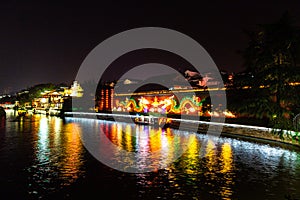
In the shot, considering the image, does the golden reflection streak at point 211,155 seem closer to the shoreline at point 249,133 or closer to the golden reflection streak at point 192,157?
the golden reflection streak at point 192,157

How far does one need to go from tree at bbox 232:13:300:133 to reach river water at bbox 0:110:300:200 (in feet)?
20.7

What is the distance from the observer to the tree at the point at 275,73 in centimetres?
2909

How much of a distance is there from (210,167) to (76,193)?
761cm

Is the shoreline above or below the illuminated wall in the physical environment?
below

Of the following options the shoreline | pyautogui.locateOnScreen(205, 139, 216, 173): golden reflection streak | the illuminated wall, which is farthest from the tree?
the illuminated wall

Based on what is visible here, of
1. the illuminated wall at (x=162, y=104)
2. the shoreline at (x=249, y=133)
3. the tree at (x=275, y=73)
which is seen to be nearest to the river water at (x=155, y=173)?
the shoreline at (x=249, y=133)

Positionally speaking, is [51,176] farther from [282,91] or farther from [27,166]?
[282,91]

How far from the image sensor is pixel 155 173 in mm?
16078

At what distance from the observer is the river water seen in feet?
41.9

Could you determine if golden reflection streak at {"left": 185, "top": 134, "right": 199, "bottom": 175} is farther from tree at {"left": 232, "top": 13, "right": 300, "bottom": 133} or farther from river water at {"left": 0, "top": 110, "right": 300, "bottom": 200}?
tree at {"left": 232, "top": 13, "right": 300, "bottom": 133}

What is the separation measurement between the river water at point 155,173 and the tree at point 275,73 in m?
6.30

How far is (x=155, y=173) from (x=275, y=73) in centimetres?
1750

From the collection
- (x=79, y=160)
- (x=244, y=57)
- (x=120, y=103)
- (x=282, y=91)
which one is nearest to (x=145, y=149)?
(x=79, y=160)

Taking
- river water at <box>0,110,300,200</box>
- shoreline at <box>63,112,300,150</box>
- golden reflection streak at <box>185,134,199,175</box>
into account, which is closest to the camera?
river water at <box>0,110,300,200</box>
